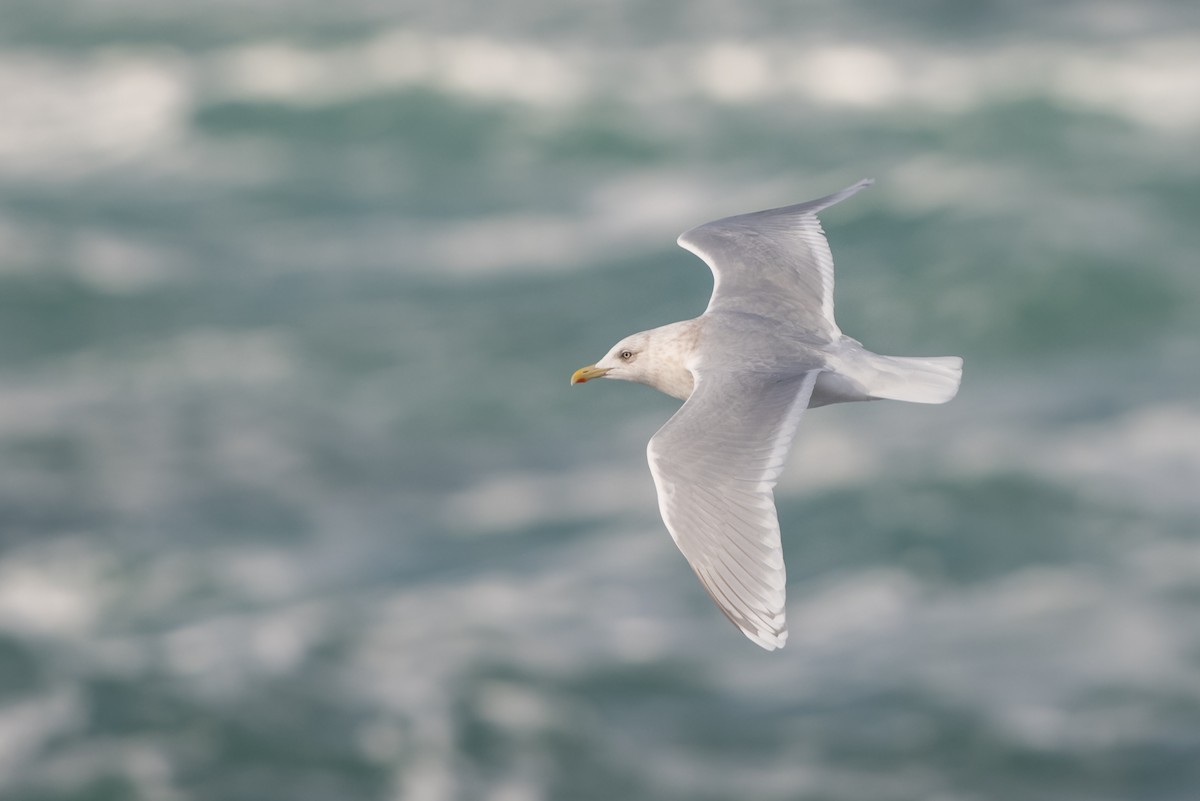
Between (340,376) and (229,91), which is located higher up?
(229,91)

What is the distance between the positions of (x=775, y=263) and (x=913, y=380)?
1.49m

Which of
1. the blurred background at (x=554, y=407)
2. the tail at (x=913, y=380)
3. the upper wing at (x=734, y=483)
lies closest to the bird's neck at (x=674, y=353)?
the upper wing at (x=734, y=483)

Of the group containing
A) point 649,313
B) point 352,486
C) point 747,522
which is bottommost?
point 352,486

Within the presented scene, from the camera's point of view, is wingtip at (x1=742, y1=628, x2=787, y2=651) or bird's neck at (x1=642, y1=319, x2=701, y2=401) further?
bird's neck at (x1=642, y1=319, x2=701, y2=401)

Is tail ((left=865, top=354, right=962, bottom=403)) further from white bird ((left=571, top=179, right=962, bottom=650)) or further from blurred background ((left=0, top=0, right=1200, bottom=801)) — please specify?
blurred background ((left=0, top=0, right=1200, bottom=801))

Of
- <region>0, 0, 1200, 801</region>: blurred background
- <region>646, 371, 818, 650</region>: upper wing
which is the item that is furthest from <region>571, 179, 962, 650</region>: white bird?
<region>0, 0, 1200, 801</region>: blurred background

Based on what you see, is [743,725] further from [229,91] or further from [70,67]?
[70,67]

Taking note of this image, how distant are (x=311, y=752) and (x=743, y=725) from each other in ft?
13.7

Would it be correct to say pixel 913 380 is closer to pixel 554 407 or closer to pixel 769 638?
pixel 769 638

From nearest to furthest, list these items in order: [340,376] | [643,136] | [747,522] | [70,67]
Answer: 1. [747,522]
2. [340,376]
3. [643,136]
4. [70,67]

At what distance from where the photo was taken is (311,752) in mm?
15648

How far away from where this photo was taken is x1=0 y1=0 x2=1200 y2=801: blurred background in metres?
16.0

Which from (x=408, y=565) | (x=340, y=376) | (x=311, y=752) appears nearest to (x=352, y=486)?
(x=408, y=565)

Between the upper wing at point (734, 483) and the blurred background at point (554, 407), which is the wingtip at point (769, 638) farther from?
the blurred background at point (554, 407)
